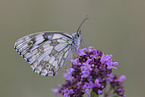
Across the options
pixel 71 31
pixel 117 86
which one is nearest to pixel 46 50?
pixel 117 86

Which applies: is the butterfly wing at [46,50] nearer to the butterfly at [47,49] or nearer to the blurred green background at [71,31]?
the butterfly at [47,49]

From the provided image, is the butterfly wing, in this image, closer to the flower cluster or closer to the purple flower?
the flower cluster

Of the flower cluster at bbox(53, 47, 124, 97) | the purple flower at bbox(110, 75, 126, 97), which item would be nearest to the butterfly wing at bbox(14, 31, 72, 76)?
the flower cluster at bbox(53, 47, 124, 97)

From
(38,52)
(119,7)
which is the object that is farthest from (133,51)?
(38,52)

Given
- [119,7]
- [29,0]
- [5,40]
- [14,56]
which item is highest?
[119,7]

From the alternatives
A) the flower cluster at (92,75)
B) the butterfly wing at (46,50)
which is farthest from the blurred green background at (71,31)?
the flower cluster at (92,75)

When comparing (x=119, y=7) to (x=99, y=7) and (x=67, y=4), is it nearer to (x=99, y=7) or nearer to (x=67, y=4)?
(x=99, y=7)

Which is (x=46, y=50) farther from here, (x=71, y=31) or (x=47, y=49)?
(x=71, y=31)
